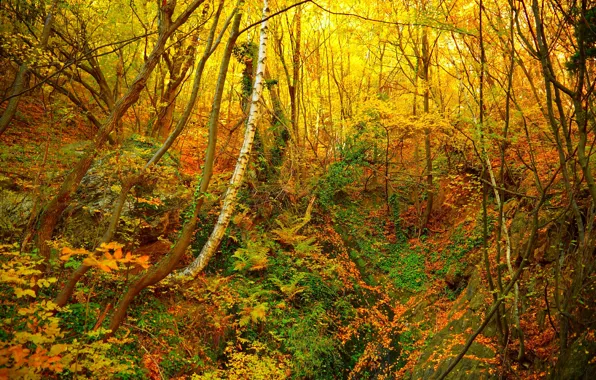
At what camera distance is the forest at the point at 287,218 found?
4.13 m

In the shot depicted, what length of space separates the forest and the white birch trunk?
0.04 m

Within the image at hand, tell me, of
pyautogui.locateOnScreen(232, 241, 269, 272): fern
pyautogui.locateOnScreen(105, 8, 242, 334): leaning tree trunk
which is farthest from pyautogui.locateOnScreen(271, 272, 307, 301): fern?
pyautogui.locateOnScreen(105, 8, 242, 334): leaning tree trunk

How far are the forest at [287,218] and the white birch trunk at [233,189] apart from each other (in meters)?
0.04

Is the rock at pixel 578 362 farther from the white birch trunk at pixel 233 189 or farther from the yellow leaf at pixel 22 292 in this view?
the yellow leaf at pixel 22 292

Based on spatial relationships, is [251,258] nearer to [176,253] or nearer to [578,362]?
[176,253]

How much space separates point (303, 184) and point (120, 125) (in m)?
5.59

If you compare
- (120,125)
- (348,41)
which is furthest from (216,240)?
(348,41)

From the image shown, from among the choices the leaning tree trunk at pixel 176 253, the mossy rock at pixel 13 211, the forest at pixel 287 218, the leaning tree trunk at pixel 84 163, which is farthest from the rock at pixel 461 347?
the mossy rock at pixel 13 211

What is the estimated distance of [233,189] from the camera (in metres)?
6.17

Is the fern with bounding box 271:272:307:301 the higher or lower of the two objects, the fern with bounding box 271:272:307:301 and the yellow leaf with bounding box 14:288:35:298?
the lower

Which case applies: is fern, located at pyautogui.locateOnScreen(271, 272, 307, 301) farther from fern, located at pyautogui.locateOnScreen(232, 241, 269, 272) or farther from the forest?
fern, located at pyautogui.locateOnScreen(232, 241, 269, 272)

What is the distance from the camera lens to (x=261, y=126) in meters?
12.1

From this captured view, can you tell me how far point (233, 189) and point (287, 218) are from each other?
3.83 metres

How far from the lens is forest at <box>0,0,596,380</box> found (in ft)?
13.6
